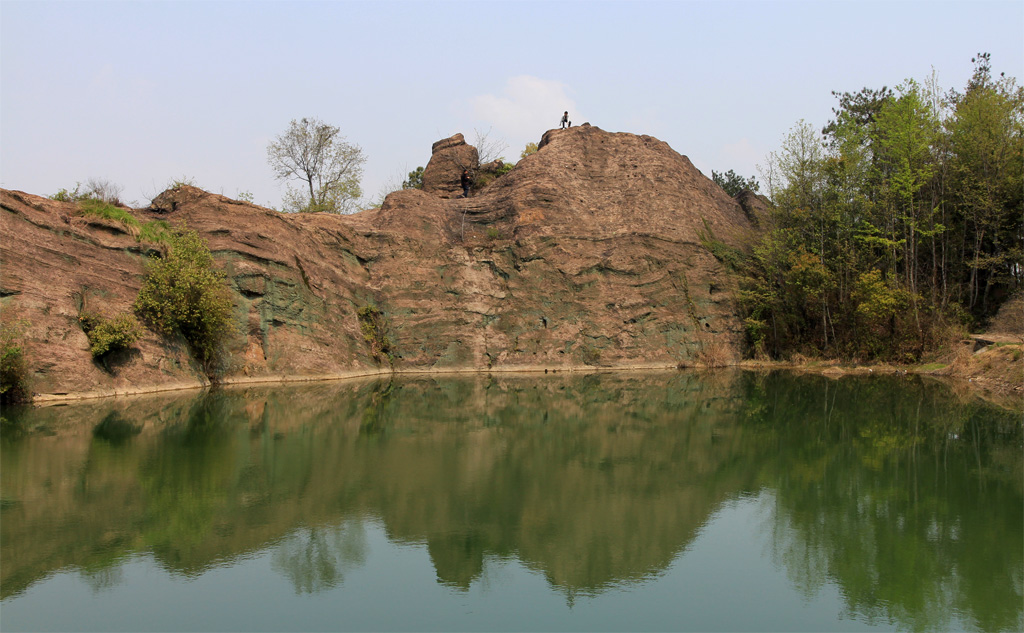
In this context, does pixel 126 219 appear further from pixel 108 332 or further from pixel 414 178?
pixel 414 178

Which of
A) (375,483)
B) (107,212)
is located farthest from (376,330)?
(375,483)

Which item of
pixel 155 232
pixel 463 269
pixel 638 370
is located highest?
pixel 155 232

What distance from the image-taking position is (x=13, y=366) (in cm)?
2175

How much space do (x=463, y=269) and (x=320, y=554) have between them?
31174 millimetres

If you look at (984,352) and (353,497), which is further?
(984,352)

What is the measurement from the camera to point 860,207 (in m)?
39.2

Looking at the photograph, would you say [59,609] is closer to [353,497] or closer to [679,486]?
[353,497]

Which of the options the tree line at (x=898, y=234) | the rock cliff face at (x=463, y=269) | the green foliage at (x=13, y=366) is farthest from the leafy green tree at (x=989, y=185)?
the green foliage at (x=13, y=366)

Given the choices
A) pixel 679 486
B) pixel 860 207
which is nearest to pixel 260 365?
pixel 679 486

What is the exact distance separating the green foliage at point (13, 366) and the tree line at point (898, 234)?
1267 inches

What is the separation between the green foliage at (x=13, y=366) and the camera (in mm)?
21430

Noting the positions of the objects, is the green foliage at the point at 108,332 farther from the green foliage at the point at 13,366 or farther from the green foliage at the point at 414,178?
the green foliage at the point at 414,178

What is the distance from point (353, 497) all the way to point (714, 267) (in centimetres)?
3366

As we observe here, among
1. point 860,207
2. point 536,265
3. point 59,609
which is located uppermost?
point 860,207
